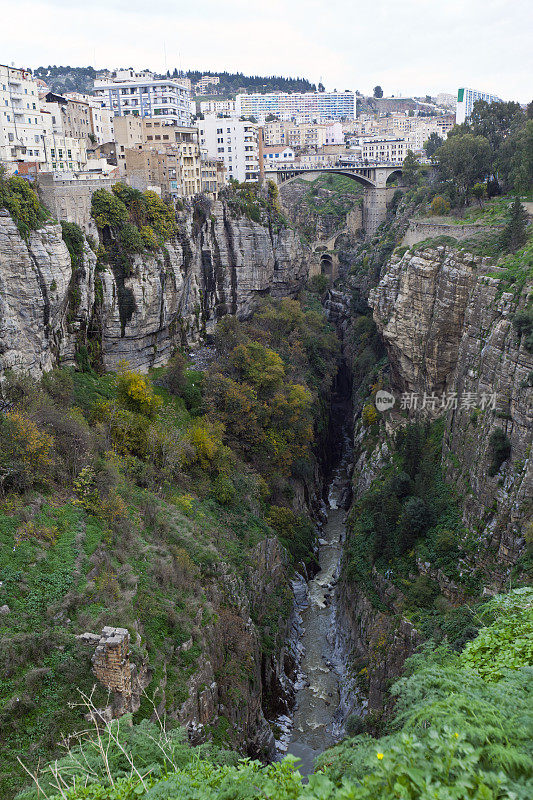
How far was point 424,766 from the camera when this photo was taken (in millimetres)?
7727

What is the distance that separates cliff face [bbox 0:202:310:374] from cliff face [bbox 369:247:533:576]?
49.6 ft

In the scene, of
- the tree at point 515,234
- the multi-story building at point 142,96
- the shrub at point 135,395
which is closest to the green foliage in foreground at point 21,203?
the shrub at point 135,395

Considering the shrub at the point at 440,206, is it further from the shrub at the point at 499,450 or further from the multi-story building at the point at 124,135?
the shrub at the point at 499,450

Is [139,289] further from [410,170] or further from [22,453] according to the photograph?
[410,170]

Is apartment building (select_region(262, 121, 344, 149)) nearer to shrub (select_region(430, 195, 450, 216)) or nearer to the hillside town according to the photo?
the hillside town

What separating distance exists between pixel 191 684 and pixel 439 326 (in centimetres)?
2290

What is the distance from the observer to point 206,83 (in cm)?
16000

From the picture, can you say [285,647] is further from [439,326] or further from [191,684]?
[439,326]

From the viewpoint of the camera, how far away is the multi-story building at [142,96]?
72.0 m

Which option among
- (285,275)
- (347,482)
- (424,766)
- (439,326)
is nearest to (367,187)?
(285,275)

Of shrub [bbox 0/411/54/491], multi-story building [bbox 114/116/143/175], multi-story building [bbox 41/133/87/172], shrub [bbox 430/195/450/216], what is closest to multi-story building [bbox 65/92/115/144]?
multi-story building [bbox 114/116/143/175]

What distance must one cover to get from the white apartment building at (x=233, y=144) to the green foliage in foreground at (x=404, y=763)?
68449 millimetres

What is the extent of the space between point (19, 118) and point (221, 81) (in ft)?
454

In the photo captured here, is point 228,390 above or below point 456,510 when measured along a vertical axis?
above
